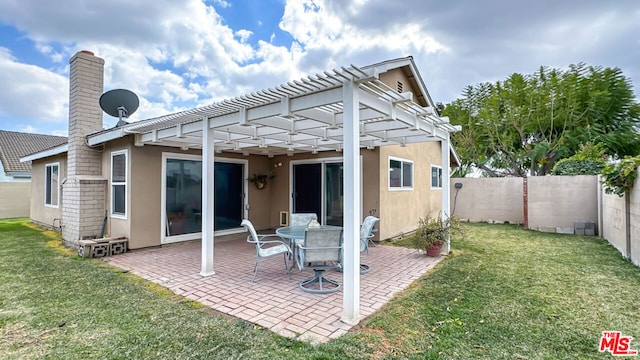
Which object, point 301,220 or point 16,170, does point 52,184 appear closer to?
point 301,220

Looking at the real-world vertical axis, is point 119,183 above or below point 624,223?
above

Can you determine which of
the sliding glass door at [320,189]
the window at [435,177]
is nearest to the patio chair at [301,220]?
the sliding glass door at [320,189]

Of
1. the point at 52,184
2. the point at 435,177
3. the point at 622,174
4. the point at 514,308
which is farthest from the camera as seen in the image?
the point at 435,177

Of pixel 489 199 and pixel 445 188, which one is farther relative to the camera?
pixel 489 199

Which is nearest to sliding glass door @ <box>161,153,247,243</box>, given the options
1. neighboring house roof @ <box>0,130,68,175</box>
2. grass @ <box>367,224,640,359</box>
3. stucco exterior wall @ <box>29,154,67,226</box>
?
stucco exterior wall @ <box>29,154,67,226</box>

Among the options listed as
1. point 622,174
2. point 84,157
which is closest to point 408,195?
point 622,174

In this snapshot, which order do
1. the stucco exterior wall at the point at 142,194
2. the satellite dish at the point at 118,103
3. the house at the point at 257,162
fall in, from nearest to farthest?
the house at the point at 257,162
the stucco exterior wall at the point at 142,194
the satellite dish at the point at 118,103

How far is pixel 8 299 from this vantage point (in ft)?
13.6

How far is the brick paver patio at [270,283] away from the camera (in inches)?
138

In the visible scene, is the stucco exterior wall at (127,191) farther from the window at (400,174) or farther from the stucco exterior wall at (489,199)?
the stucco exterior wall at (489,199)

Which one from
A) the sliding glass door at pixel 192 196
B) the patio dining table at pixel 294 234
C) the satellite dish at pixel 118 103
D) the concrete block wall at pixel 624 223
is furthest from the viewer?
the sliding glass door at pixel 192 196

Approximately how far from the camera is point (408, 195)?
32.2 feet

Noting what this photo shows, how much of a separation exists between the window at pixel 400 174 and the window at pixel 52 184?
35.3 ft

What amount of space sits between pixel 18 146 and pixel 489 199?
26.9 m
